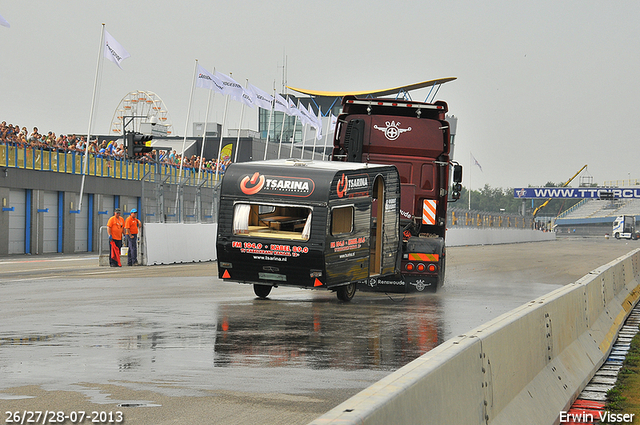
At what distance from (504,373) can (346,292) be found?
10.9 meters

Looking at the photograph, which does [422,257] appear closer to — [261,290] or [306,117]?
[261,290]

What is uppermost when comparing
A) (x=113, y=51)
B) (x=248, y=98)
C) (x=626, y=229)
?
(x=113, y=51)

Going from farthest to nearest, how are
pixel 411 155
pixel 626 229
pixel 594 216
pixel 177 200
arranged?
pixel 594 216 < pixel 626 229 < pixel 177 200 < pixel 411 155

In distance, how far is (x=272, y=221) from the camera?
17.6 metres

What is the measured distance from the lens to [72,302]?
53.3 feet

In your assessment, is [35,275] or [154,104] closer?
[35,275]

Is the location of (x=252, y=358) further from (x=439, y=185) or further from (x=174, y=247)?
(x=174, y=247)

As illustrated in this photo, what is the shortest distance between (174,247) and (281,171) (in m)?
15.8

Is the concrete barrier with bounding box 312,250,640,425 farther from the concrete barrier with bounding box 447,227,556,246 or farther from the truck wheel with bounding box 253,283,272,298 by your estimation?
the concrete barrier with bounding box 447,227,556,246

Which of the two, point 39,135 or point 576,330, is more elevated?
point 39,135

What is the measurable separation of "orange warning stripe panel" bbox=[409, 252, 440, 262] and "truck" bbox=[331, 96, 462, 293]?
22 millimetres

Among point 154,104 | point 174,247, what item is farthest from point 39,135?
point 154,104

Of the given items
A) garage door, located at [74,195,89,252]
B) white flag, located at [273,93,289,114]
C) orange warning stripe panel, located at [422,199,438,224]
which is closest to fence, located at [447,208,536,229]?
white flag, located at [273,93,289,114]

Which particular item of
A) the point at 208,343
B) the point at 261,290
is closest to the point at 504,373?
the point at 208,343
